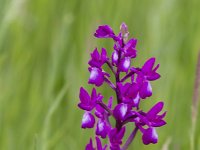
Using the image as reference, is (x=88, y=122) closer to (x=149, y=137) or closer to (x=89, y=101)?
(x=89, y=101)

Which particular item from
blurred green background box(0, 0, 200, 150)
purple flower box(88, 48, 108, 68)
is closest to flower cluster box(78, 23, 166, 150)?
purple flower box(88, 48, 108, 68)

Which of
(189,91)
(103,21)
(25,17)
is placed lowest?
(189,91)

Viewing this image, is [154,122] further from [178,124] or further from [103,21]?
[103,21]

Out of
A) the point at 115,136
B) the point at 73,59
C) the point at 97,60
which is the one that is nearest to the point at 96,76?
the point at 97,60

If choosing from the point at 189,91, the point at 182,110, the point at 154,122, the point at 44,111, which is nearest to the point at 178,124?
the point at 182,110

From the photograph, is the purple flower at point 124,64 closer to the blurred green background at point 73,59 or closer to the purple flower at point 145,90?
the purple flower at point 145,90

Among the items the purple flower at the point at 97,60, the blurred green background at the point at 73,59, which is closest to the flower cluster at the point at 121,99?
the purple flower at the point at 97,60

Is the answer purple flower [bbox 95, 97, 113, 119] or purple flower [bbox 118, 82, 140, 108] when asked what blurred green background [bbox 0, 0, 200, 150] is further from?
purple flower [bbox 118, 82, 140, 108]
